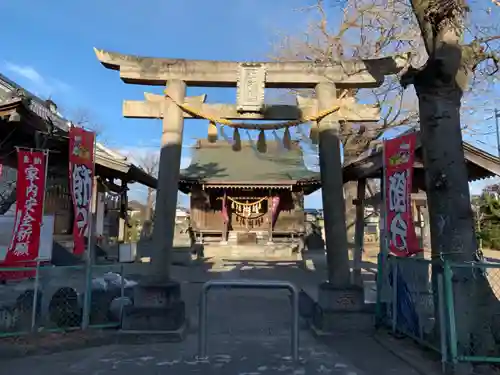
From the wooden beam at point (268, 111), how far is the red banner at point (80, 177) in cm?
106

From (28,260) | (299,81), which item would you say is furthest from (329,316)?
(28,260)

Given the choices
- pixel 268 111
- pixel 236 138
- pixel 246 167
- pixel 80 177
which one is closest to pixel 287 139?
pixel 268 111

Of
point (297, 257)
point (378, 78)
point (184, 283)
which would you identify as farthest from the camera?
point (297, 257)

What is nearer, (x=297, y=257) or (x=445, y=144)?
(x=445, y=144)

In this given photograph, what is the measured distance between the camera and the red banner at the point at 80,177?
6785 millimetres

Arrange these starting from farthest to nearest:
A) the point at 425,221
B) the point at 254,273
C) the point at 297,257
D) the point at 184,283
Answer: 1. the point at 297,257
2. the point at 425,221
3. the point at 254,273
4. the point at 184,283

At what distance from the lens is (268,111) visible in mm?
7562

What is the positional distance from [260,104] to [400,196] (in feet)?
9.81

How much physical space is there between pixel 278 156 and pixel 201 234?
24.1 feet

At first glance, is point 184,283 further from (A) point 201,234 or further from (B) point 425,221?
(B) point 425,221

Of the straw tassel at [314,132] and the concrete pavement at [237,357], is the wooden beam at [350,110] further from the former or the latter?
the concrete pavement at [237,357]

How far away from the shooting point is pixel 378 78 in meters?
7.45

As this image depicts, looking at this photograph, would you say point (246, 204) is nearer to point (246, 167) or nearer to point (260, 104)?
point (246, 167)

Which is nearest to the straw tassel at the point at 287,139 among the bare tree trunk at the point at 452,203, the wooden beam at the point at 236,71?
the wooden beam at the point at 236,71
